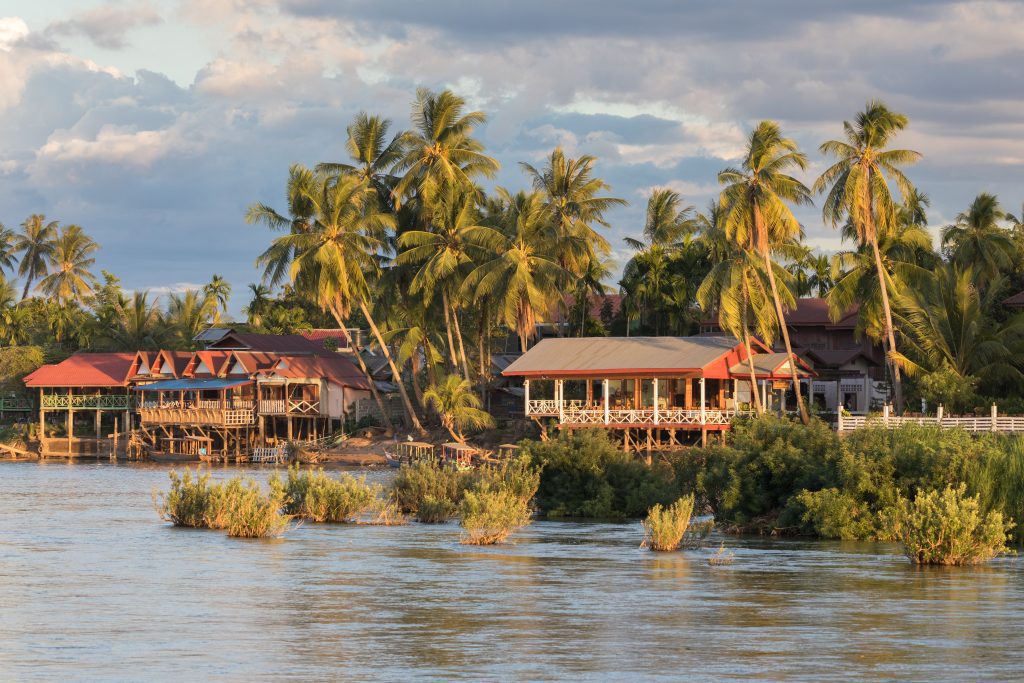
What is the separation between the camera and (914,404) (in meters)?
58.2

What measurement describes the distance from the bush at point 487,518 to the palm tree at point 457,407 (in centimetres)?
3376

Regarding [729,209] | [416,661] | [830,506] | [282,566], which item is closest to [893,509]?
[830,506]

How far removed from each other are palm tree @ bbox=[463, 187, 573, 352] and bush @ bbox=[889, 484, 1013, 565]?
39.2 m

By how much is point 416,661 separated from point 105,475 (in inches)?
1922

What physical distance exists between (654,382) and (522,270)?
1030cm

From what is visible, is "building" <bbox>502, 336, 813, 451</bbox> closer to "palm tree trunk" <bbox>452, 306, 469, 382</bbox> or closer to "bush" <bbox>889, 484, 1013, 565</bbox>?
"palm tree trunk" <bbox>452, 306, 469, 382</bbox>

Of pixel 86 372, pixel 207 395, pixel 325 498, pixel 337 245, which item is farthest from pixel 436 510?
pixel 86 372

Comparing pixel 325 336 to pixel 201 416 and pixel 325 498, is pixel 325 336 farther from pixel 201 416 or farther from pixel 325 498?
pixel 325 498

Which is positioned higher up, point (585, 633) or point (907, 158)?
point (907, 158)

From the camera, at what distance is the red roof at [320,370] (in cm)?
7725

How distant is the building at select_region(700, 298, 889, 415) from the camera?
6712 centimetres

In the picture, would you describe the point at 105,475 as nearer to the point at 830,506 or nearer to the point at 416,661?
the point at 830,506

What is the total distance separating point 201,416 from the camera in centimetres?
7700

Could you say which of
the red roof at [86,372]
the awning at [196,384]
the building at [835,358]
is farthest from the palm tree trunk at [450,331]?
the red roof at [86,372]
